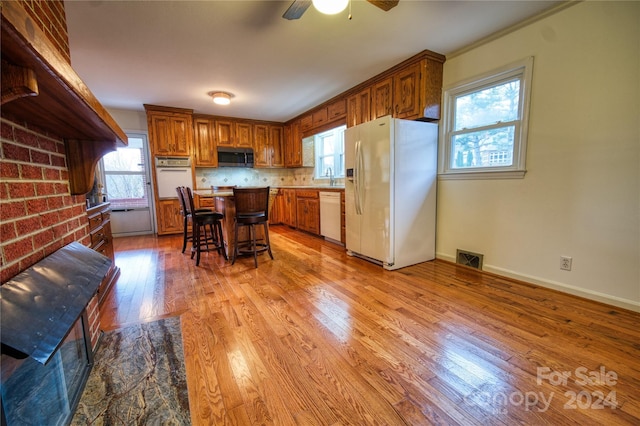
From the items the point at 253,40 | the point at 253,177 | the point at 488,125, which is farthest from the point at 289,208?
the point at 488,125

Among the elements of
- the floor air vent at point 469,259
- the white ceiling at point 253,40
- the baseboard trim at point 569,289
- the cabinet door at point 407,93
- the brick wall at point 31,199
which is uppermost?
the white ceiling at point 253,40

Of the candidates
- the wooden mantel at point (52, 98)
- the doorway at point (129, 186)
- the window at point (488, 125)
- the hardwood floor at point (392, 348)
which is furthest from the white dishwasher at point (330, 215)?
the doorway at point (129, 186)

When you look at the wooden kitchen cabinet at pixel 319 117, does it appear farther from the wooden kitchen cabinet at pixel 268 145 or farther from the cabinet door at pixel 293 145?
the wooden kitchen cabinet at pixel 268 145

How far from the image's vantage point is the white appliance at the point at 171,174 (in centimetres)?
476

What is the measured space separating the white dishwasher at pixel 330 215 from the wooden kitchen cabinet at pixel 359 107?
3.60 feet

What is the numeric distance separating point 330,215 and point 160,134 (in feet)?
11.0

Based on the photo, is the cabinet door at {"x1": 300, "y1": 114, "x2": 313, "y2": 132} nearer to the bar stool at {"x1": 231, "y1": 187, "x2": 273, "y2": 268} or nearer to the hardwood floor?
the bar stool at {"x1": 231, "y1": 187, "x2": 273, "y2": 268}

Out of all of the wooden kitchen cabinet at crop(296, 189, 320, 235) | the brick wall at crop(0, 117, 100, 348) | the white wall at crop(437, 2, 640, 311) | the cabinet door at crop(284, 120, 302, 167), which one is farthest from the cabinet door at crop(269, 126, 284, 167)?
the brick wall at crop(0, 117, 100, 348)

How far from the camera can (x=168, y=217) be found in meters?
4.92

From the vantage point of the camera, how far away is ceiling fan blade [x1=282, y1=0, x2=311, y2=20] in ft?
5.75

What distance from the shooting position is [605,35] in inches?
78.3

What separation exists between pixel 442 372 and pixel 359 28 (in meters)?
2.72

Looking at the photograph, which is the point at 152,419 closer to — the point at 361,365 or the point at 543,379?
the point at 361,365

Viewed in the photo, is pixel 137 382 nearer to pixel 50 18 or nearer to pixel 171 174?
pixel 50 18
